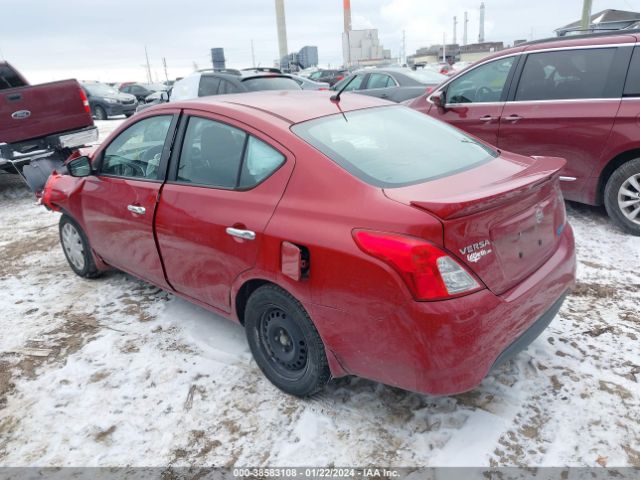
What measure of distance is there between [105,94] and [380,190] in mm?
21496

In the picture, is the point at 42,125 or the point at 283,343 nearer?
the point at 283,343

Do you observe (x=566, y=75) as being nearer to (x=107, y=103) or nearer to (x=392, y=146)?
(x=392, y=146)

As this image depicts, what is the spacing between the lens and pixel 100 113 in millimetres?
20828

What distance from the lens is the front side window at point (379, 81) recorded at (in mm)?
10284

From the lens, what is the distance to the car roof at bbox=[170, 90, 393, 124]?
2.90 meters

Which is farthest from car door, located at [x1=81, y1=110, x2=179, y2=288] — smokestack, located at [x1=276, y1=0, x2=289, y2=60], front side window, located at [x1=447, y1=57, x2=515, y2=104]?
smokestack, located at [x1=276, y1=0, x2=289, y2=60]

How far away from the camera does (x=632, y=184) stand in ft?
15.3

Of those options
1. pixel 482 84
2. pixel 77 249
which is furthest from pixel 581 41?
pixel 77 249

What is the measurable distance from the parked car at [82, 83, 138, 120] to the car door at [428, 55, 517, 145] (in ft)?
58.0

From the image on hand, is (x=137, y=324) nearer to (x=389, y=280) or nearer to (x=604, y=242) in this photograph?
(x=389, y=280)

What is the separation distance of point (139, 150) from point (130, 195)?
385 mm

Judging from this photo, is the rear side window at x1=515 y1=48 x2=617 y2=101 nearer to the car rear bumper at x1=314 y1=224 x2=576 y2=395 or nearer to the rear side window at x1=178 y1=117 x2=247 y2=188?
the car rear bumper at x1=314 y1=224 x2=576 y2=395

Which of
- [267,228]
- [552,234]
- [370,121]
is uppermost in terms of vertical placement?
[370,121]

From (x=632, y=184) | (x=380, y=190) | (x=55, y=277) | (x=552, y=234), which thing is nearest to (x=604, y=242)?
(x=632, y=184)
